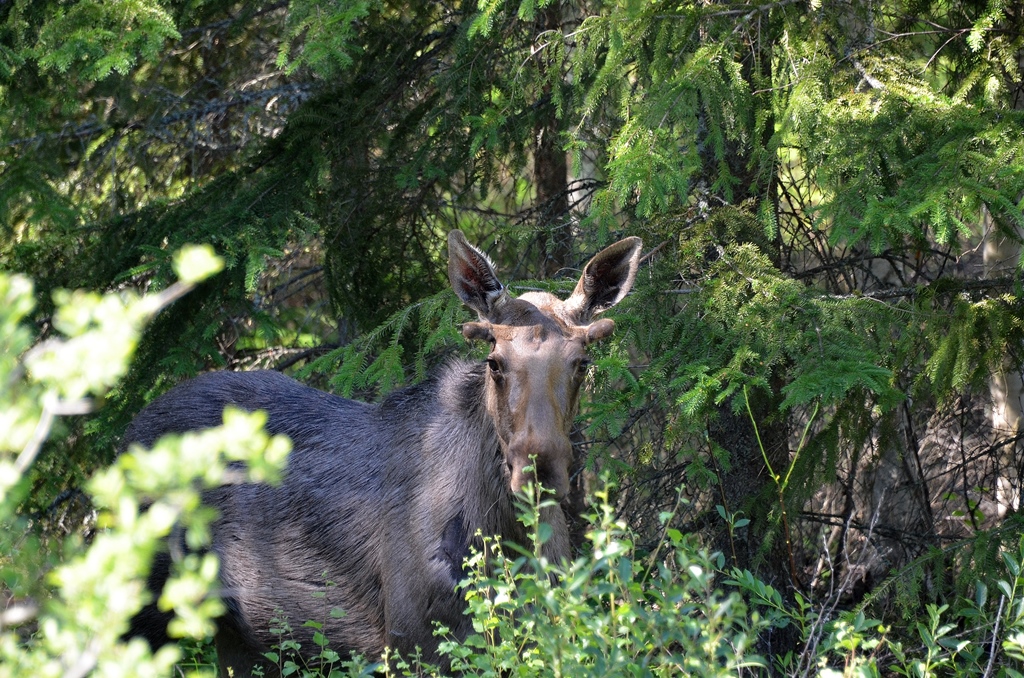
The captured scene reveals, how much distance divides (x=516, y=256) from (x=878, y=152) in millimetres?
3297

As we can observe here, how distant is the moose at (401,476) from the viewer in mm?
5172

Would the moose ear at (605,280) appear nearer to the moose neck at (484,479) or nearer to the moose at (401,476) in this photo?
the moose at (401,476)

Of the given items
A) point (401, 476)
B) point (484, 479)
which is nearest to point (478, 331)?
point (484, 479)

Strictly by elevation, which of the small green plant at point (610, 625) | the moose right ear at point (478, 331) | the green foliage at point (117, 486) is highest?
the green foliage at point (117, 486)

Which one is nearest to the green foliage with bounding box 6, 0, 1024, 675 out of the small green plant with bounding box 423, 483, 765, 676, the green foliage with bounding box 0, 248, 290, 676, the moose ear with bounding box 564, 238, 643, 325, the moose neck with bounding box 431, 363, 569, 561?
the small green plant with bounding box 423, 483, 765, 676

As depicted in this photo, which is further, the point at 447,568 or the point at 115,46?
the point at 115,46

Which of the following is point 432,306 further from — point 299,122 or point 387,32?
point 387,32

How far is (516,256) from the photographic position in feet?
26.7

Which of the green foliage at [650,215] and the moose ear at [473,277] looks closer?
the green foliage at [650,215]

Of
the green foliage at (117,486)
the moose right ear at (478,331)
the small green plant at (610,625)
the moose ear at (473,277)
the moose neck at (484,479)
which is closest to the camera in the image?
the green foliage at (117,486)

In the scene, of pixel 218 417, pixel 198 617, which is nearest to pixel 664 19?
pixel 218 417

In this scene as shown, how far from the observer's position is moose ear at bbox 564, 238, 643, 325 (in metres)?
5.82

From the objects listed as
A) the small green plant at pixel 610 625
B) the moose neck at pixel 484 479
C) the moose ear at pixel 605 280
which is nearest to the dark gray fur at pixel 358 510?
the moose neck at pixel 484 479

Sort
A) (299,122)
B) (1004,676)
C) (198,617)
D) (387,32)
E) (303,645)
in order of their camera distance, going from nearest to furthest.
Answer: (198,617)
(1004,676)
(303,645)
(299,122)
(387,32)
